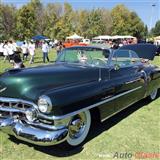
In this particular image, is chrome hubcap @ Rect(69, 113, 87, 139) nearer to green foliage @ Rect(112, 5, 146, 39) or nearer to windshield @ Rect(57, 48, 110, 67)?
windshield @ Rect(57, 48, 110, 67)

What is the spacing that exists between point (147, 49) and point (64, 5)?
193 feet

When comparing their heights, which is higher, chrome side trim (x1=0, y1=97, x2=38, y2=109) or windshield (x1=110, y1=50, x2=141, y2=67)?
windshield (x1=110, y1=50, x2=141, y2=67)

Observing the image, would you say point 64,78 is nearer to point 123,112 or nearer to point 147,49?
point 123,112

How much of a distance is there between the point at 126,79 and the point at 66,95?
212 cm

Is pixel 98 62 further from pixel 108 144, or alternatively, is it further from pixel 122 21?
pixel 122 21

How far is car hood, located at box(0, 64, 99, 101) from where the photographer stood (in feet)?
15.0

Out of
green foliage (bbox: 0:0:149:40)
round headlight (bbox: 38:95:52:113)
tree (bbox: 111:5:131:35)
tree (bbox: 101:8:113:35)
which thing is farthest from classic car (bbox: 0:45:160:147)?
tree (bbox: 101:8:113:35)

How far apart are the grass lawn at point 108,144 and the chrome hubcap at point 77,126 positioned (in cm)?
22

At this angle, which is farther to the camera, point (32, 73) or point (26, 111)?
point (32, 73)

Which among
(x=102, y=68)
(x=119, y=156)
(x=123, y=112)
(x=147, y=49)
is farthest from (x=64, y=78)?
(x=147, y=49)

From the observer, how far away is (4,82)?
16.2 feet

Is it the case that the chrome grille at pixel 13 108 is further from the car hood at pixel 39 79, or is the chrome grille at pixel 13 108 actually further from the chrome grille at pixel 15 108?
the car hood at pixel 39 79

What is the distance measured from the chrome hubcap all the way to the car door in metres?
0.96

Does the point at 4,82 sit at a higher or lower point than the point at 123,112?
higher
